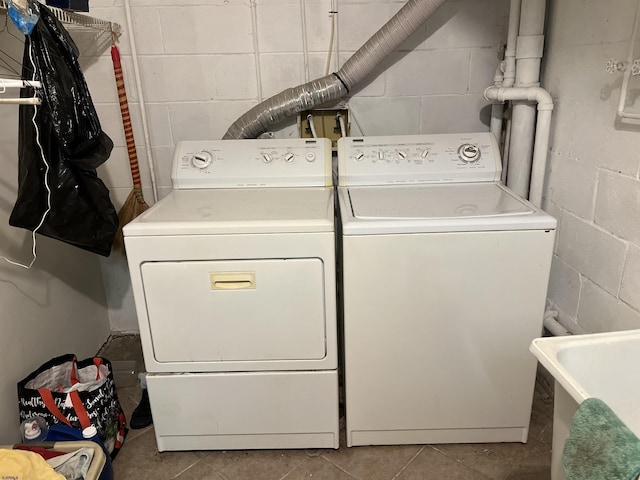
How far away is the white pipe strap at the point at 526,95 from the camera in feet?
5.70

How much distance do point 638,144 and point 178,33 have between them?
5.85 ft

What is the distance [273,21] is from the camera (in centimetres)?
201

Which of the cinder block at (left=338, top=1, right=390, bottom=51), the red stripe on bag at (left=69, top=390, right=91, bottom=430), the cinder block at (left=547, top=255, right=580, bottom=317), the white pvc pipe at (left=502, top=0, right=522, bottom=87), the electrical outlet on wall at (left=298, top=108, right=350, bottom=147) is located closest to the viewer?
the red stripe on bag at (left=69, top=390, right=91, bottom=430)

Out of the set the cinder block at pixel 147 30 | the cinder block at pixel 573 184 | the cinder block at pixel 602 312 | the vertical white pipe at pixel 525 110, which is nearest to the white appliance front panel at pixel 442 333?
the cinder block at pixel 602 312

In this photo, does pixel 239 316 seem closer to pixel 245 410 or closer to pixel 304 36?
pixel 245 410

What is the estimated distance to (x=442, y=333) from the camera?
5.00ft

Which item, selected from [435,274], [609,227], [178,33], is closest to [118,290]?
[178,33]

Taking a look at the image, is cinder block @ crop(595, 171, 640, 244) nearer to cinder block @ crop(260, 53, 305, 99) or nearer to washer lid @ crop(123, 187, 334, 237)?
washer lid @ crop(123, 187, 334, 237)

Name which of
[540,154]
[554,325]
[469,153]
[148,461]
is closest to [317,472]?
[148,461]

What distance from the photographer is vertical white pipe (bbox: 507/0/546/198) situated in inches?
69.0

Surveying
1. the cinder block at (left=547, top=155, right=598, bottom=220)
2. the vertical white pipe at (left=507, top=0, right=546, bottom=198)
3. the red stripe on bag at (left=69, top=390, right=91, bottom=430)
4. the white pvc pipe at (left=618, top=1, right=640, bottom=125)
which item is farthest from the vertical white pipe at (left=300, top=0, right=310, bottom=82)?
the red stripe on bag at (left=69, top=390, right=91, bottom=430)

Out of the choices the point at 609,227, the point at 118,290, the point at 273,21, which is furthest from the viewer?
the point at 118,290

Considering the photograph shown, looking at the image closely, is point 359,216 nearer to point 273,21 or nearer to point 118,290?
point 273,21

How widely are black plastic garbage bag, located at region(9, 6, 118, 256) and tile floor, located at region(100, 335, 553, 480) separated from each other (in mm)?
840
